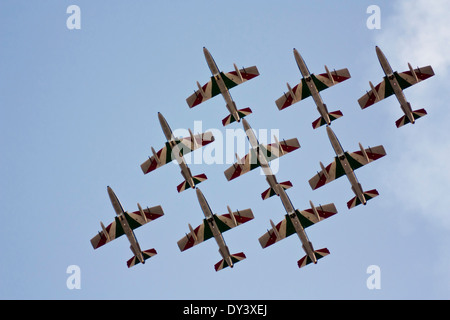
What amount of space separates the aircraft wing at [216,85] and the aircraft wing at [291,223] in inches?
513

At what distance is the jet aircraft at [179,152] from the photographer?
252ft

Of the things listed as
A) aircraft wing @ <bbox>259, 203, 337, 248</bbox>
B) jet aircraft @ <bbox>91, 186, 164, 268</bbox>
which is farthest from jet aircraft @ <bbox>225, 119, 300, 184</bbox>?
jet aircraft @ <bbox>91, 186, 164, 268</bbox>

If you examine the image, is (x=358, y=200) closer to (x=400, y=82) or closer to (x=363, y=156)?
(x=363, y=156)

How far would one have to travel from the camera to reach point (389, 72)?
254 feet

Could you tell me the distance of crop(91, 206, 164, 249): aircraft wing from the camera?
253 feet

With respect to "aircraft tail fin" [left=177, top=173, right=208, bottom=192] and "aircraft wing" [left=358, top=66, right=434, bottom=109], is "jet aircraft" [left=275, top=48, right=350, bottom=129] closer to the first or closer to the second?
"aircraft wing" [left=358, top=66, right=434, bottom=109]

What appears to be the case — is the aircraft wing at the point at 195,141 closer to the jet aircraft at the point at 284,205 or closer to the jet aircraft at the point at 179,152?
the jet aircraft at the point at 179,152

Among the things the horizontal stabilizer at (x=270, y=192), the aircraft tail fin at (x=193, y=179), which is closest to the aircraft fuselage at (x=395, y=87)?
the horizontal stabilizer at (x=270, y=192)

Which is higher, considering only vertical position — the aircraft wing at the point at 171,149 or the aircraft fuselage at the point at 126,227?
the aircraft wing at the point at 171,149

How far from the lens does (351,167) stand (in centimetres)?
7725

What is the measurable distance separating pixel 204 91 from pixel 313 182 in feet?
42.7

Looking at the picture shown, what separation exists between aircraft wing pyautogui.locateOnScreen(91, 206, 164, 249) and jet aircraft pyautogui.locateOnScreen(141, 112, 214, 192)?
352cm
